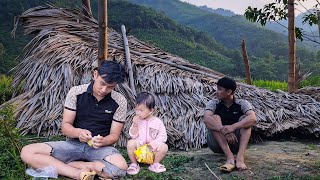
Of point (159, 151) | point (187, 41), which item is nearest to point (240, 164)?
point (159, 151)

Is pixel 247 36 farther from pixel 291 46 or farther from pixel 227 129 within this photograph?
pixel 227 129

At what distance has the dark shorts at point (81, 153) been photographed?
364 cm

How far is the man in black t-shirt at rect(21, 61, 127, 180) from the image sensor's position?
140 inches

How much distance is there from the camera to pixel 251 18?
8273mm

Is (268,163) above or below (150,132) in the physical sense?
below

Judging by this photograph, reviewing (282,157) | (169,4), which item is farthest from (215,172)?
(169,4)

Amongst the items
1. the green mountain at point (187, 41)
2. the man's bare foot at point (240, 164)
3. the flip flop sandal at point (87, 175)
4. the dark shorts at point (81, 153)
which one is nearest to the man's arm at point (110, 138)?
the dark shorts at point (81, 153)

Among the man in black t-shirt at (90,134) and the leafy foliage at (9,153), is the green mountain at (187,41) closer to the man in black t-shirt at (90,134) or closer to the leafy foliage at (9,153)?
the leafy foliage at (9,153)

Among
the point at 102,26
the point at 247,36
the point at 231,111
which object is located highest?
the point at 247,36

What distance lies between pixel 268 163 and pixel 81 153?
207 centimetres

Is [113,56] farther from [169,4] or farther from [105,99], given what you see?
[169,4]

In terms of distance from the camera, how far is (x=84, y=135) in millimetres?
3541

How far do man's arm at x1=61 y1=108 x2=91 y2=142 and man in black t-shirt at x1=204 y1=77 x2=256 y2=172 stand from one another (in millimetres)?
1404

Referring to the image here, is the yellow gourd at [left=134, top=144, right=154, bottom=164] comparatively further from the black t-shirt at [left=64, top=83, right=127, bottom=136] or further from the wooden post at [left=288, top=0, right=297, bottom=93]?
the wooden post at [left=288, top=0, right=297, bottom=93]
